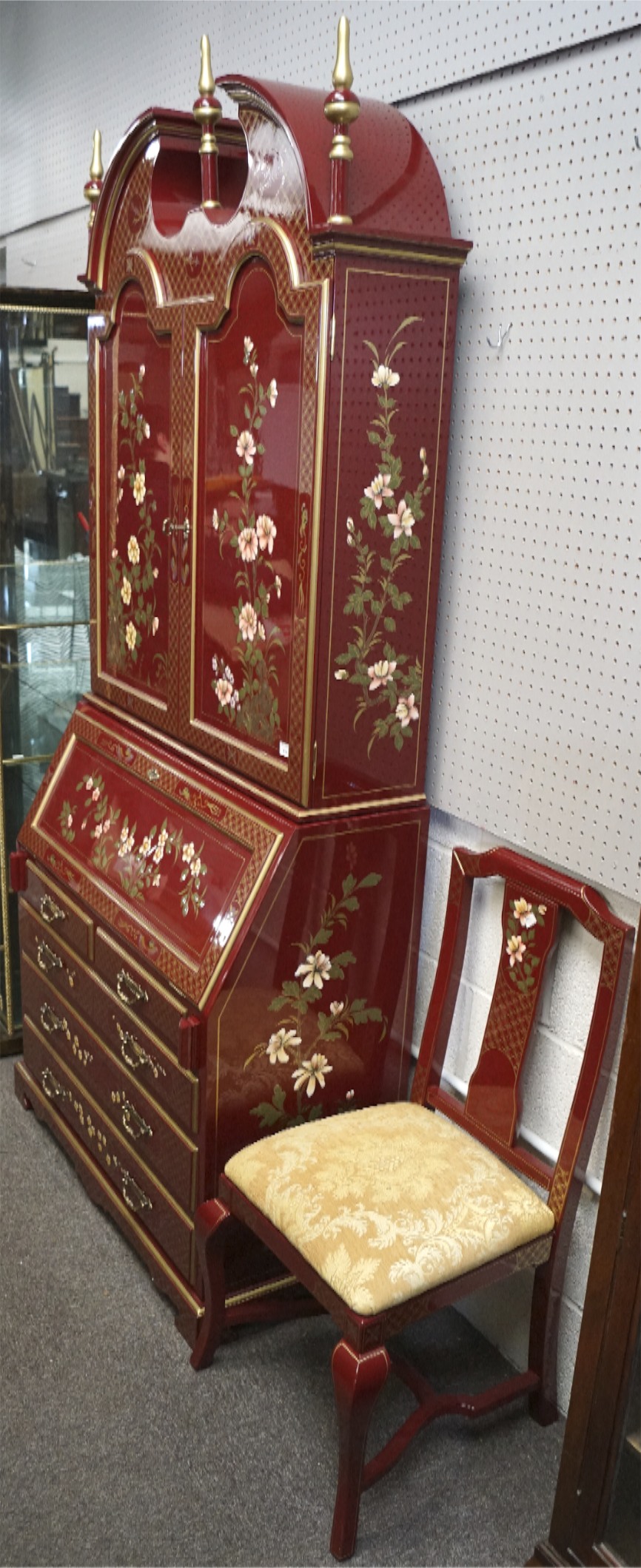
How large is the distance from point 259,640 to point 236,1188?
36.2 inches

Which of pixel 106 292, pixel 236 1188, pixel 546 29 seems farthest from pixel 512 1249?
pixel 106 292

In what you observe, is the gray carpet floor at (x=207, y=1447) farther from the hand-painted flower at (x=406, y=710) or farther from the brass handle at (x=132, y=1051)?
the hand-painted flower at (x=406, y=710)

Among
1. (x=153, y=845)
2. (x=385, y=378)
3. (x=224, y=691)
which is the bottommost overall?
(x=153, y=845)

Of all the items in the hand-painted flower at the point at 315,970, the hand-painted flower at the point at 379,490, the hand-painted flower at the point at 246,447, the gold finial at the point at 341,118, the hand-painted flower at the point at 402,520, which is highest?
the gold finial at the point at 341,118

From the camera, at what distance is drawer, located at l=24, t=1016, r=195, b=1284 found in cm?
227

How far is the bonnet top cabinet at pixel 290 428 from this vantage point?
1.89 meters

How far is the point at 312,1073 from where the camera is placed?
2227 mm

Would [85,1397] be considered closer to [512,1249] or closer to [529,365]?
[512,1249]

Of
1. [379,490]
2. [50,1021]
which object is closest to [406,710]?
[379,490]

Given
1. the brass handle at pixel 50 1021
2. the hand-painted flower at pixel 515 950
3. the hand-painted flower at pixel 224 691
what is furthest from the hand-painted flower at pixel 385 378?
the brass handle at pixel 50 1021

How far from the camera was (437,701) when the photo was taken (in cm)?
225

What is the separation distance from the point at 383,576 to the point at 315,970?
688mm

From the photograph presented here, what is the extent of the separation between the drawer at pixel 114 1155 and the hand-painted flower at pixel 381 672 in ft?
3.32

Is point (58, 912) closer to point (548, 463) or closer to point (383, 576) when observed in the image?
point (383, 576)
